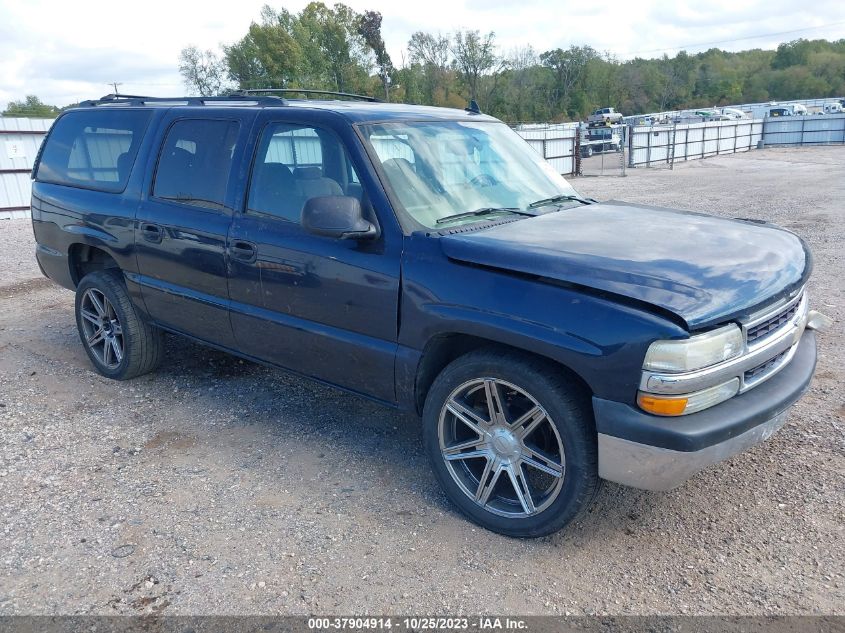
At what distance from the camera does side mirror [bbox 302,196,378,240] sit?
308 centimetres

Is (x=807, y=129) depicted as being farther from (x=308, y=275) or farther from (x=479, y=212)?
(x=308, y=275)

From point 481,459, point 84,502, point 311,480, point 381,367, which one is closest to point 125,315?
point 84,502

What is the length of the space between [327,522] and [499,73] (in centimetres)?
8177

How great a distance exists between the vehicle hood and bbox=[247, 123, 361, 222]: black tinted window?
76cm

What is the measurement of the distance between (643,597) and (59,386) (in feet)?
14.2

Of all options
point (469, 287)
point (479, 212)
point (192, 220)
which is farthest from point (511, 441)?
point (192, 220)

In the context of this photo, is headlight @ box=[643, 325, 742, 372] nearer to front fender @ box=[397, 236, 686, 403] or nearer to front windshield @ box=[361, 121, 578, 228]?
front fender @ box=[397, 236, 686, 403]

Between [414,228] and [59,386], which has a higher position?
[414,228]

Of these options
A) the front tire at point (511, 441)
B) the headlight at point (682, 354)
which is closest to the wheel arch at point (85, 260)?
the front tire at point (511, 441)

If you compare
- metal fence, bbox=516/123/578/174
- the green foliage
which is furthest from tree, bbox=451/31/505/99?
metal fence, bbox=516/123/578/174

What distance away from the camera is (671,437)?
2.47 metres

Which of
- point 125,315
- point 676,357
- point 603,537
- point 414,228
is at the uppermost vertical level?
point 414,228

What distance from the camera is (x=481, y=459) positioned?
3270 mm

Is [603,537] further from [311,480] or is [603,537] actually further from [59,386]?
[59,386]
